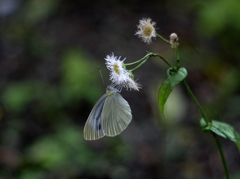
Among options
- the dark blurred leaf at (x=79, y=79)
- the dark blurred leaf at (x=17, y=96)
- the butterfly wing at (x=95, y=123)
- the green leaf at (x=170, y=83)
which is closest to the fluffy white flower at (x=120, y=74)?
the green leaf at (x=170, y=83)

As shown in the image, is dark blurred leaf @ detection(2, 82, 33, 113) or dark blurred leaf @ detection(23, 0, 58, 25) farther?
dark blurred leaf @ detection(23, 0, 58, 25)

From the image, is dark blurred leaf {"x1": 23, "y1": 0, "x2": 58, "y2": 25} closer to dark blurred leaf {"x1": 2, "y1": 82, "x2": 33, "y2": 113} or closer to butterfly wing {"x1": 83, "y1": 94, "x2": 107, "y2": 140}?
dark blurred leaf {"x1": 2, "y1": 82, "x2": 33, "y2": 113}

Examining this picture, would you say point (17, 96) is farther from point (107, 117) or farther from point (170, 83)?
point (170, 83)

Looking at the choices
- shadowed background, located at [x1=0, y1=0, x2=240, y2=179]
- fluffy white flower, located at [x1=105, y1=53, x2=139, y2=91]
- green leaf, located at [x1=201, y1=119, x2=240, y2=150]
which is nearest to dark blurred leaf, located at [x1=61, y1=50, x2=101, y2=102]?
shadowed background, located at [x1=0, y1=0, x2=240, y2=179]

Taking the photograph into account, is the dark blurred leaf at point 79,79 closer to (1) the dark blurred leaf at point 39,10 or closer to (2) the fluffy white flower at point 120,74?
(1) the dark blurred leaf at point 39,10

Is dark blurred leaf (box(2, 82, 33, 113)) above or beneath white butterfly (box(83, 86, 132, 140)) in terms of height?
above

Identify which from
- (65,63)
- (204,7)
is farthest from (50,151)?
(204,7)

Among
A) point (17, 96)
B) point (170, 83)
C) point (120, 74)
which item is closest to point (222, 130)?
point (170, 83)

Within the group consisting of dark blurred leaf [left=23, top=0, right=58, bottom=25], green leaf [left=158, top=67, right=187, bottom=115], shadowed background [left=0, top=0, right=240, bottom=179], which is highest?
dark blurred leaf [left=23, top=0, right=58, bottom=25]
